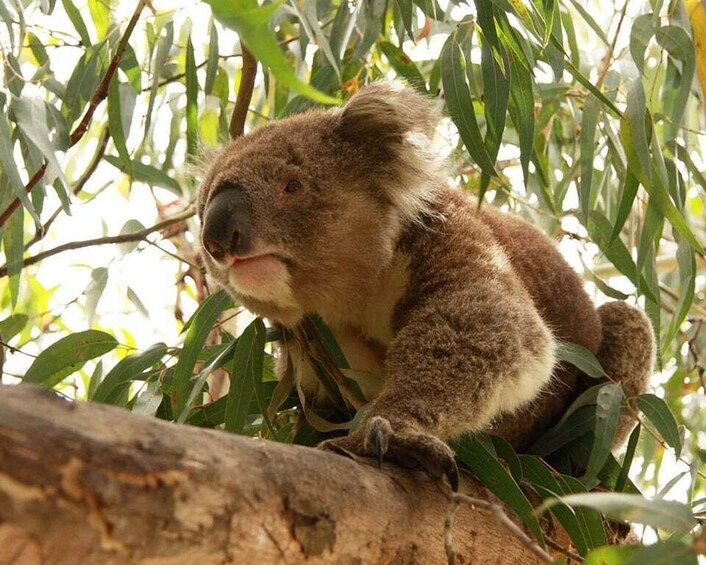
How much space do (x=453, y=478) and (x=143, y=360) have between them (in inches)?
44.3

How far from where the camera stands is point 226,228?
7.32 feet

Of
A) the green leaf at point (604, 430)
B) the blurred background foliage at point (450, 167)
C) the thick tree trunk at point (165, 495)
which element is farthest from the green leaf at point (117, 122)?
the green leaf at point (604, 430)

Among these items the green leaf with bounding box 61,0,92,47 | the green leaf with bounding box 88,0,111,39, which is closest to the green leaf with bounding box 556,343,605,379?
the green leaf with bounding box 61,0,92,47

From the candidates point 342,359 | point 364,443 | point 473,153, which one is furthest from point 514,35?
point 364,443

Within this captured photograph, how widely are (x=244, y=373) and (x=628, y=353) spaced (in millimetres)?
1311

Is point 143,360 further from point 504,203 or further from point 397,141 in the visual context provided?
point 504,203

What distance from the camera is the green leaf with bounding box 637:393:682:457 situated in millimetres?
2308

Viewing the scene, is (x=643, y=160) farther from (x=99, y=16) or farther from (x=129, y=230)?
(x=99, y=16)

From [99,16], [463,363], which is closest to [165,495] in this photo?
[463,363]

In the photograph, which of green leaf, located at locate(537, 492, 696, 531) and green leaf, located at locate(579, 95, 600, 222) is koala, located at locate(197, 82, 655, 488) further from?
green leaf, located at locate(537, 492, 696, 531)

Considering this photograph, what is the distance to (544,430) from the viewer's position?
277 cm

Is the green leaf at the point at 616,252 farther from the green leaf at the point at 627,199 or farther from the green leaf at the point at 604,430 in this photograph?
the green leaf at the point at 604,430

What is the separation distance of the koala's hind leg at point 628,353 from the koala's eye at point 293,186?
1213 mm

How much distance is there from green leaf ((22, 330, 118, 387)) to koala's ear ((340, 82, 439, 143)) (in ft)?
3.04
